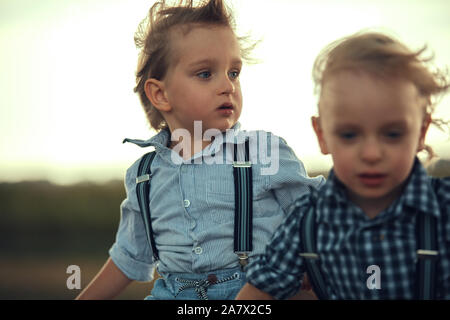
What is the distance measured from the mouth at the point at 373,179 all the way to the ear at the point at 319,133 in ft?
0.56

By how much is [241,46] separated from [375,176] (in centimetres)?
96

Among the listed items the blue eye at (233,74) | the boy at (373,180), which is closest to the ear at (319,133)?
the boy at (373,180)

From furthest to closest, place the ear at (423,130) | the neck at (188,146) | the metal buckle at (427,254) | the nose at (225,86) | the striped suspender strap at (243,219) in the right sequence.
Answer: the neck at (188,146)
the nose at (225,86)
the striped suspender strap at (243,219)
the ear at (423,130)
the metal buckle at (427,254)

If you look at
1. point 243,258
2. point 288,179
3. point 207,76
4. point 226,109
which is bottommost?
point 243,258

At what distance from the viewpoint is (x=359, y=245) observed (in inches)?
63.2

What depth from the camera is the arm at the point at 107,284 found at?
227 centimetres

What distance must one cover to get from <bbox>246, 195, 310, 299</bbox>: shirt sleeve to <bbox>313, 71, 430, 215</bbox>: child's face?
19 cm

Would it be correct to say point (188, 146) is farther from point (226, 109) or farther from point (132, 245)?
point (132, 245)

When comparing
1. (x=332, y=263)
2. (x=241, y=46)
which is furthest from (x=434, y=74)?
(x=241, y=46)

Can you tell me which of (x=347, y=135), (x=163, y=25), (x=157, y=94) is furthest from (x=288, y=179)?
(x=163, y=25)

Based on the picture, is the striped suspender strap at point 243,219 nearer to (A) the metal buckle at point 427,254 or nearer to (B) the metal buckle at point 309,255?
(B) the metal buckle at point 309,255

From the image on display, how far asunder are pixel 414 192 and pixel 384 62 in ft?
1.13

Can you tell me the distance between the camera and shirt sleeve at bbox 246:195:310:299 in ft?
5.58
